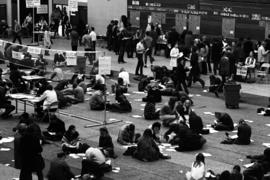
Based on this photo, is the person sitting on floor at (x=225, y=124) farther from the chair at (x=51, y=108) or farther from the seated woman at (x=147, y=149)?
the chair at (x=51, y=108)

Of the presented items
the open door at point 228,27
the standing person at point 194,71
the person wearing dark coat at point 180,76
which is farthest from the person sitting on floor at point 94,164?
the open door at point 228,27

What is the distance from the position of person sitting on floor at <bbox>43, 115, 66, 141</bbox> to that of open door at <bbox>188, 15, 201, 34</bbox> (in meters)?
20.7

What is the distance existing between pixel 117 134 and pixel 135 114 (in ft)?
9.94

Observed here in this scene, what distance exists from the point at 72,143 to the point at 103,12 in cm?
2748

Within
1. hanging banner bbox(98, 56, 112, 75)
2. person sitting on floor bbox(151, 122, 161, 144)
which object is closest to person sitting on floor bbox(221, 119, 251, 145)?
person sitting on floor bbox(151, 122, 161, 144)

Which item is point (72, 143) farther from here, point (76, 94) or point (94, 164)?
point (76, 94)

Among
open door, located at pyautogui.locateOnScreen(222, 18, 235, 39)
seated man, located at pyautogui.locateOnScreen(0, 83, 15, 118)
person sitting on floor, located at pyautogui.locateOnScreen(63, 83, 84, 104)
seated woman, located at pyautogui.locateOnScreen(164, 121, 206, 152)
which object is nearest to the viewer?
seated woman, located at pyautogui.locateOnScreen(164, 121, 206, 152)

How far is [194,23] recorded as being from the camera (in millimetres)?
39094

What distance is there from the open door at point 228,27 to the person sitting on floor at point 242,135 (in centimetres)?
1806

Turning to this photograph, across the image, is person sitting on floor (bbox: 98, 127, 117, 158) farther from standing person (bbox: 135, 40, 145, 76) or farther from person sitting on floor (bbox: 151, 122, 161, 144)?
standing person (bbox: 135, 40, 145, 76)

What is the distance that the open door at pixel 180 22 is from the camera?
3959 cm

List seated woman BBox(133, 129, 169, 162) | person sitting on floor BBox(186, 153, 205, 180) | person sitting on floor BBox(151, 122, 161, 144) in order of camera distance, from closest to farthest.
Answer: person sitting on floor BBox(186, 153, 205, 180)
seated woman BBox(133, 129, 169, 162)
person sitting on floor BBox(151, 122, 161, 144)

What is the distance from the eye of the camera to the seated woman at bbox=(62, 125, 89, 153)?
1827cm

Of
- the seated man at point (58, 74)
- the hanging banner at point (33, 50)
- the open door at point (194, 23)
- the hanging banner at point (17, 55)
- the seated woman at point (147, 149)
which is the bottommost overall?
the seated woman at point (147, 149)
